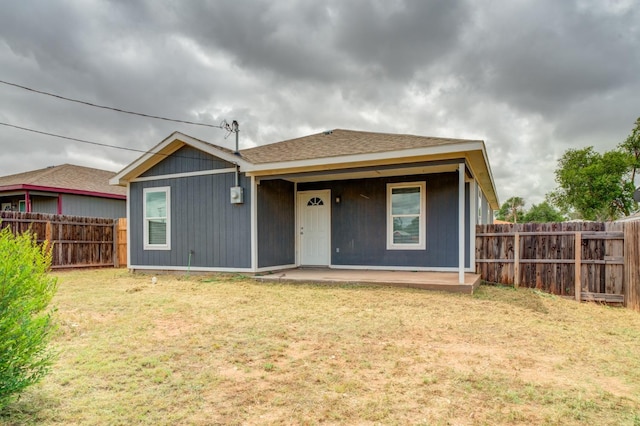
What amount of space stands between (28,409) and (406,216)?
7.62m

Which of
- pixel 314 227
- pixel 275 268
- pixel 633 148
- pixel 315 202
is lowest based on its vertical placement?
pixel 275 268

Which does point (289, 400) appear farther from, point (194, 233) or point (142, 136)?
point (142, 136)

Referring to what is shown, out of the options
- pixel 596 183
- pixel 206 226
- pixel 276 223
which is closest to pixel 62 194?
pixel 206 226

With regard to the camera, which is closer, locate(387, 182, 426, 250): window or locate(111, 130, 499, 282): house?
locate(111, 130, 499, 282): house

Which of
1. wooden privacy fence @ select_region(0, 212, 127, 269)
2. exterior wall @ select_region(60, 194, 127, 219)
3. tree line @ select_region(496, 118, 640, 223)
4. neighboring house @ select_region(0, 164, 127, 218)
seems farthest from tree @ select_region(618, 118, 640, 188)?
exterior wall @ select_region(60, 194, 127, 219)

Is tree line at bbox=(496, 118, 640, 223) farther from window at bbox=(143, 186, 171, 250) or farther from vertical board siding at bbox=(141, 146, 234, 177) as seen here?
window at bbox=(143, 186, 171, 250)

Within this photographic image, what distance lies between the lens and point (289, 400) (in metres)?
2.50

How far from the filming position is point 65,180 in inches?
587

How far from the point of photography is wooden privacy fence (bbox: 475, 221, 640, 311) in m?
6.33

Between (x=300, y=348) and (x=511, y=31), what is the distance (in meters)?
9.43

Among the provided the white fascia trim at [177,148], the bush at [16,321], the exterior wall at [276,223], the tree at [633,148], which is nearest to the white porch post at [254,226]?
the exterior wall at [276,223]

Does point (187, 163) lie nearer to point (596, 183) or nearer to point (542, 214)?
point (596, 183)

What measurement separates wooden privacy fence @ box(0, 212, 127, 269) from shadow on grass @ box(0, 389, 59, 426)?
955 centimetres

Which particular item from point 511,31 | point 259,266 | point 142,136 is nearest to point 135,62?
point 142,136
